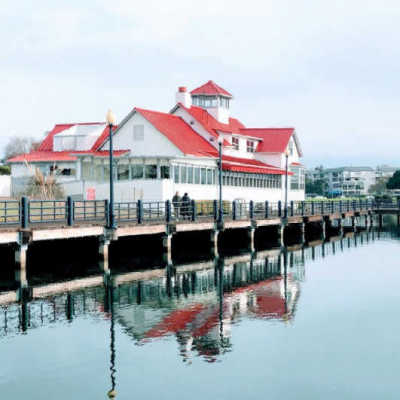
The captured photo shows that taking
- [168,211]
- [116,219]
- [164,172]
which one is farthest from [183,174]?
[116,219]

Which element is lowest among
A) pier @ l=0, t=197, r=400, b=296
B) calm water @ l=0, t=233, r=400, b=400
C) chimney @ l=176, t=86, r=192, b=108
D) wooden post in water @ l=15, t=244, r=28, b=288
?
calm water @ l=0, t=233, r=400, b=400

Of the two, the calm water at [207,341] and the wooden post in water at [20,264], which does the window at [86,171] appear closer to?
the calm water at [207,341]

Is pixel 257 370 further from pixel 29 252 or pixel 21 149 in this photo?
pixel 21 149

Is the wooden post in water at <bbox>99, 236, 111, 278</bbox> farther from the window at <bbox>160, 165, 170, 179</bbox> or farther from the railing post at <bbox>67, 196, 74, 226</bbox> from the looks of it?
the window at <bbox>160, 165, 170, 179</bbox>

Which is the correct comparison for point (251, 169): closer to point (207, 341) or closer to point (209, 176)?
point (209, 176)

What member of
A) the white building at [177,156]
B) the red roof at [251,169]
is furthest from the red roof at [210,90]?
the red roof at [251,169]

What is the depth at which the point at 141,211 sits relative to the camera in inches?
1465

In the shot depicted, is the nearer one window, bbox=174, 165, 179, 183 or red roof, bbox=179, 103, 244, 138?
window, bbox=174, 165, 179, 183

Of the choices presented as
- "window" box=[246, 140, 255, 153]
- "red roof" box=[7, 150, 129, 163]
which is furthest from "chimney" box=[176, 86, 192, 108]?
"red roof" box=[7, 150, 129, 163]

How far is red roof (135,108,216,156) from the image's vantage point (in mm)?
55219

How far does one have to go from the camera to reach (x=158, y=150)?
2164 inches

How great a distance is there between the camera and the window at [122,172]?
53.0 metres

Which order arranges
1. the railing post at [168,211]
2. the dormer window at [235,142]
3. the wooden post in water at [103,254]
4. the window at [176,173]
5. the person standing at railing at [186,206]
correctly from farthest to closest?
the dormer window at [235,142] < the window at [176,173] < the person standing at railing at [186,206] < the railing post at [168,211] < the wooden post in water at [103,254]

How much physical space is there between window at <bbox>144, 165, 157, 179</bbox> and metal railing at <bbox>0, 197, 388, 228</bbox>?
7.63ft
